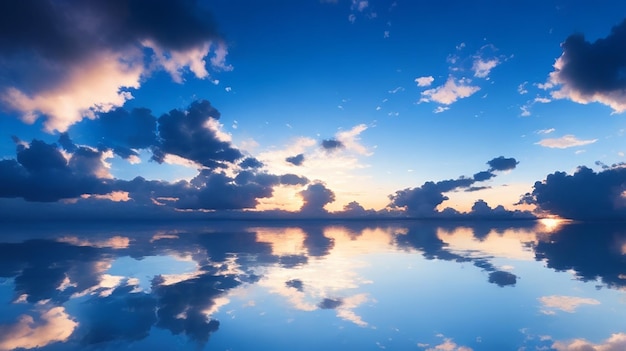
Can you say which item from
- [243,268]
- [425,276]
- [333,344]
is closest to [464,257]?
[425,276]

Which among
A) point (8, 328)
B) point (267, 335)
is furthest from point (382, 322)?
point (8, 328)

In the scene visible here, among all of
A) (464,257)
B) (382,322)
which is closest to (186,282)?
(382,322)

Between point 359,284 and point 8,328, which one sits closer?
point 8,328

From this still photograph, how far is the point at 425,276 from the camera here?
25438 mm

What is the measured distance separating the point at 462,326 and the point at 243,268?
19011 mm

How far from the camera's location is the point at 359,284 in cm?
2284

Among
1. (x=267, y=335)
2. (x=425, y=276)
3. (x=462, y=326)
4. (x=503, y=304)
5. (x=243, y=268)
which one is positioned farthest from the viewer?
(x=243, y=268)

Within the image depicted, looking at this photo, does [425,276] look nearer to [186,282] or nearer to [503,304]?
[503,304]

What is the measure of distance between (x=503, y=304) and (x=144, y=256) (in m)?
35.9

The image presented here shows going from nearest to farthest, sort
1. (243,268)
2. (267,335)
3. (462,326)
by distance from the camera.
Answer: (267,335) → (462,326) → (243,268)

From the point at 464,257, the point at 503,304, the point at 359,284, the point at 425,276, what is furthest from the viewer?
the point at 464,257

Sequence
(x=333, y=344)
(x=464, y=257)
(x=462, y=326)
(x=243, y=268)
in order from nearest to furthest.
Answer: (x=333, y=344), (x=462, y=326), (x=243, y=268), (x=464, y=257)

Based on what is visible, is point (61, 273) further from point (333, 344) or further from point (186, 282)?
point (333, 344)

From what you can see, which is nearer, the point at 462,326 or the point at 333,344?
the point at 333,344
